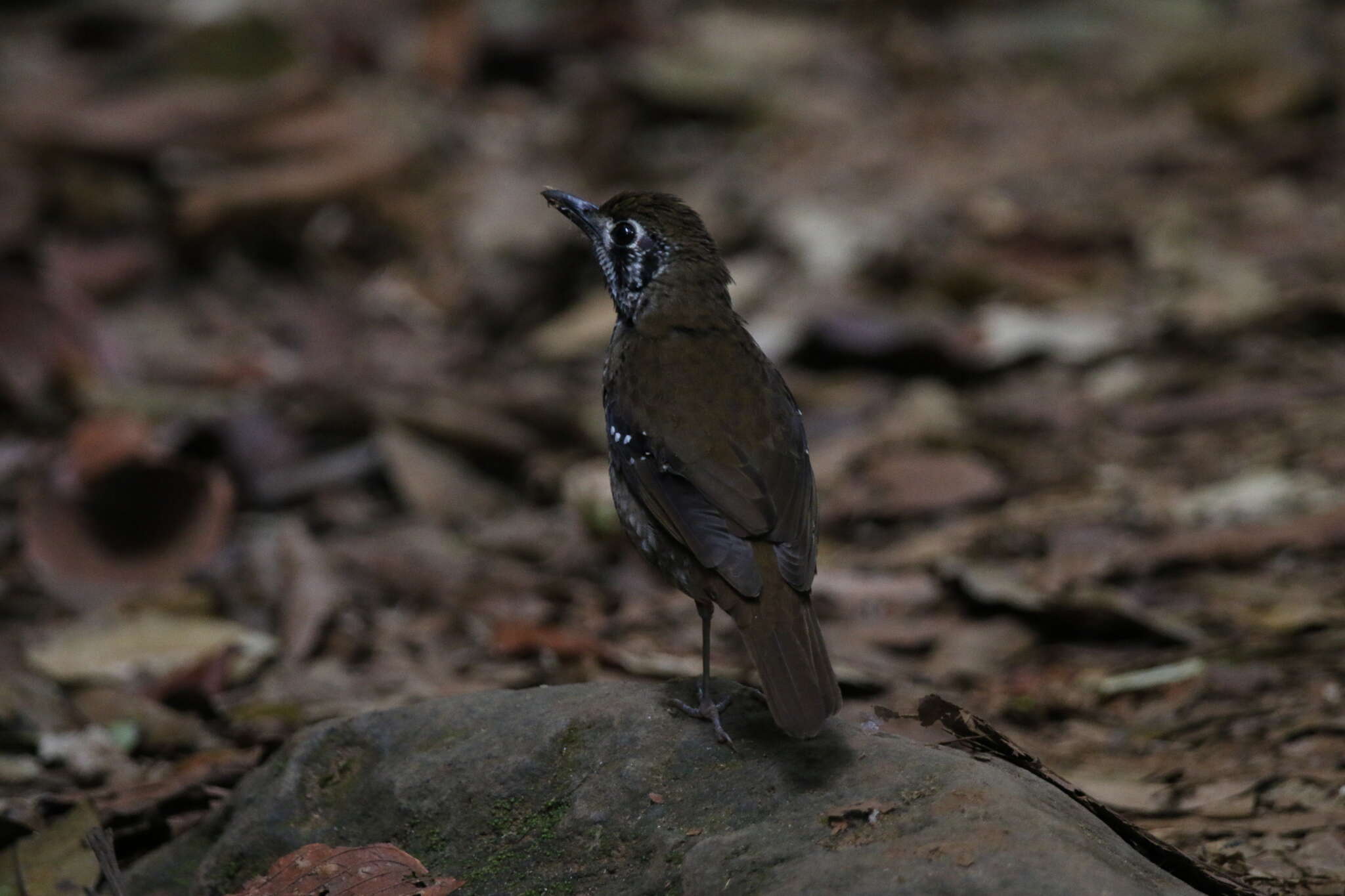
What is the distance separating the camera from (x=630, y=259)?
14.6 ft

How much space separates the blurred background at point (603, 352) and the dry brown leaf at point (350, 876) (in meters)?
0.72

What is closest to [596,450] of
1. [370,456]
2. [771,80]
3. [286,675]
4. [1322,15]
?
[370,456]

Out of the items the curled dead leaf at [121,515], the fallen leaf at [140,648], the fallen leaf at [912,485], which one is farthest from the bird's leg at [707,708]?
the curled dead leaf at [121,515]

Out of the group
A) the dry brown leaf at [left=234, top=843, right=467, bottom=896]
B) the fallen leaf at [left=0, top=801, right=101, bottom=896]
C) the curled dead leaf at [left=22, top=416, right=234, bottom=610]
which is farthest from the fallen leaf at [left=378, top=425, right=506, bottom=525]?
the dry brown leaf at [left=234, top=843, right=467, bottom=896]

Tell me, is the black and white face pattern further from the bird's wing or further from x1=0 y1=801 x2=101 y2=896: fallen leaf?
x1=0 y1=801 x2=101 y2=896: fallen leaf

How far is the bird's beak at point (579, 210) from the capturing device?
4605 millimetres

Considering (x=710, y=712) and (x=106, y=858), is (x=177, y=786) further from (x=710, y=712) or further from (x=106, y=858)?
(x=710, y=712)

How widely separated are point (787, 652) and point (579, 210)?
185 centimetres

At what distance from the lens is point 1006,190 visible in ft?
32.7

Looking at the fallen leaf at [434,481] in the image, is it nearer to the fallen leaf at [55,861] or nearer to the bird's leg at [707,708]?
the fallen leaf at [55,861]

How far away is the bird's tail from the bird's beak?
1418mm

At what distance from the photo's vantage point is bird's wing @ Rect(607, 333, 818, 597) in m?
3.52

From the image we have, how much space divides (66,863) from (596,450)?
3798 mm

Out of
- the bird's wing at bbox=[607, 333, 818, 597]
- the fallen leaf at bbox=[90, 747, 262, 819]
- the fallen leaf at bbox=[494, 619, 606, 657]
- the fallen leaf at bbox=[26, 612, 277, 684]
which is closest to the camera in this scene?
the bird's wing at bbox=[607, 333, 818, 597]
